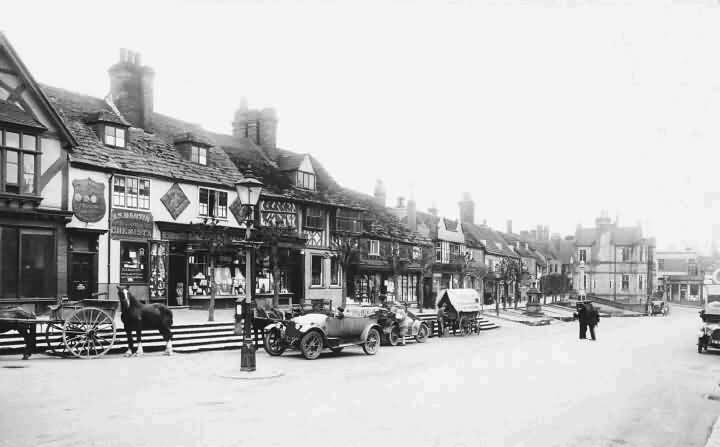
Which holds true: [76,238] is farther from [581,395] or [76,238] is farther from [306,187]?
[581,395]

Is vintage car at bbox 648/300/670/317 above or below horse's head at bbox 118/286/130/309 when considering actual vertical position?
below

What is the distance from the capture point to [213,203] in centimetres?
2908

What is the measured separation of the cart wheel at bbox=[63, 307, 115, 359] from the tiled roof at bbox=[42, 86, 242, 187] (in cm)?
910

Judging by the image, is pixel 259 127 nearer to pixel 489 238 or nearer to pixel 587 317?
pixel 587 317

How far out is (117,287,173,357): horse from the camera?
16.4m

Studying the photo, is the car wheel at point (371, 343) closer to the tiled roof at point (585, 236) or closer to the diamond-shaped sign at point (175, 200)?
the diamond-shaped sign at point (175, 200)

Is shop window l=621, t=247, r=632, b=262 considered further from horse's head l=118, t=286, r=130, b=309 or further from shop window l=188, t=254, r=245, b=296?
horse's head l=118, t=286, r=130, b=309

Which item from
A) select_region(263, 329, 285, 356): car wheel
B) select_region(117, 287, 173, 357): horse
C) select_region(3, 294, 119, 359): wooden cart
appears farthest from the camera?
select_region(263, 329, 285, 356): car wheel

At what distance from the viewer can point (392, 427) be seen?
9.20 m

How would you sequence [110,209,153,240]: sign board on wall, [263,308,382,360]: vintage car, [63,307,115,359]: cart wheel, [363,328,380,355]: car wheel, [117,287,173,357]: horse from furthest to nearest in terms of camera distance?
[110,209,153,240]: sign board on wall < [363,328,380,355]: car wheel < [263,308,382,360]: vintage car < [117,287,173,357]: horse < [63,307,115,359]: cart wheel

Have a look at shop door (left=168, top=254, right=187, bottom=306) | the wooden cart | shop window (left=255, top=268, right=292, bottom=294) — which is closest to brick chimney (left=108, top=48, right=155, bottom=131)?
shop door (left=168, top=254, right=187, bottom=306)

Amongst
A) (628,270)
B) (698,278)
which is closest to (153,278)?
(628,270)

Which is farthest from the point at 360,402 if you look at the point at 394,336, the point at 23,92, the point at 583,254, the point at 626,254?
the point at 583,254

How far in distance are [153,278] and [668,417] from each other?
67.5 feet
